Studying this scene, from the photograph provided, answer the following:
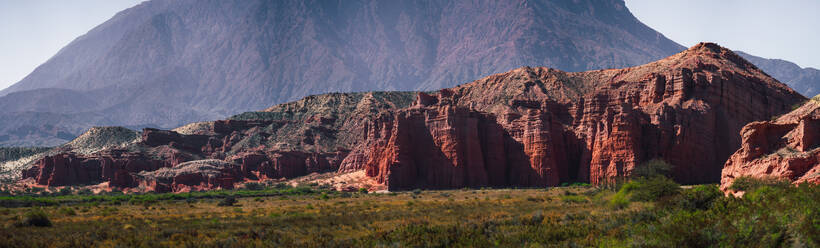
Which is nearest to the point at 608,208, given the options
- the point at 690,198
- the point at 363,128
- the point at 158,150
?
the point at 690,198

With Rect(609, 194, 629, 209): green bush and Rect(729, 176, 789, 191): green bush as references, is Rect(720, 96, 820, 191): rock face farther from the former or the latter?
Rect(609, 194, 629, 209): green bush

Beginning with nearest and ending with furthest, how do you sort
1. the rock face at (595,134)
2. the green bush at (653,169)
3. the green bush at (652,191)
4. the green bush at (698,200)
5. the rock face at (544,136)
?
the green bush at (698,200), the green bush at (652,191), the green bush at (653,169), the rock face at (595,134), the rock face at (544,136)

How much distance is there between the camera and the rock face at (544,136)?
84938 mm

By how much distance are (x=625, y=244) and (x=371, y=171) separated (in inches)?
3121

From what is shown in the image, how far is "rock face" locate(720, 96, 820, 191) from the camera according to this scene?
3516cm

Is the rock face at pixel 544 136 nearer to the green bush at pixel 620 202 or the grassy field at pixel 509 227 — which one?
the green bush at pixel 620 202

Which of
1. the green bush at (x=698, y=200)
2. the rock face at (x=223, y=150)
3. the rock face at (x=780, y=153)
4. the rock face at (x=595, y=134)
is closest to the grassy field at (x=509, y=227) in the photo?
the green bush at (x=698, y=200)

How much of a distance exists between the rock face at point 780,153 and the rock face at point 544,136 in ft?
133

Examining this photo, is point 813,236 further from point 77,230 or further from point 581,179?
point 581,179

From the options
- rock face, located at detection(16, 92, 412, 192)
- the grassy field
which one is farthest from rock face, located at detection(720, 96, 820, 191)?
rock face, located at detection(16, 92, 412, 192)

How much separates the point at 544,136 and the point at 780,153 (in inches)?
2146

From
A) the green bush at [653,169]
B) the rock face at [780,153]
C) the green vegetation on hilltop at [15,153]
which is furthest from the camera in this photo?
the green vegetation on hilltop at [15,153]

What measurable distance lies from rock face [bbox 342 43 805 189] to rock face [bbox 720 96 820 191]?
4028cm

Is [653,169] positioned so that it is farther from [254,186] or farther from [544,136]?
[254,186]
